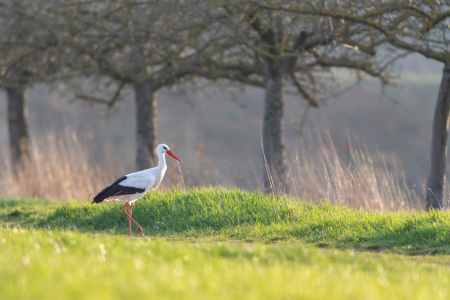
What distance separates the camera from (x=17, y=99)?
14.7m

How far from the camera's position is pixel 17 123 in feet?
47.7

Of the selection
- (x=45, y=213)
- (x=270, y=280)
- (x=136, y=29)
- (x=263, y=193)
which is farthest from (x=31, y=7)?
(x=270, y=280)

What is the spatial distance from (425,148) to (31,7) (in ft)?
121

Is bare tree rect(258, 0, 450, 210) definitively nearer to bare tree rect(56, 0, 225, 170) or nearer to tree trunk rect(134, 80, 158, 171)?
bare tree rect(56, 0, 225, 170)

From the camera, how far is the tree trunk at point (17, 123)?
1417cm

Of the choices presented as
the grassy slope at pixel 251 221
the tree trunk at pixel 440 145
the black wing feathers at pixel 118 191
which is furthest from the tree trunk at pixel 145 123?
the tree trunk at pixel 440 145

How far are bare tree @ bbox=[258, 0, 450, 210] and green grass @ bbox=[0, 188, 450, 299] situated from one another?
7.27 ft

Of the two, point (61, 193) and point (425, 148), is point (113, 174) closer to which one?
point (61, 193)

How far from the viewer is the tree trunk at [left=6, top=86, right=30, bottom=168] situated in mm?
14173

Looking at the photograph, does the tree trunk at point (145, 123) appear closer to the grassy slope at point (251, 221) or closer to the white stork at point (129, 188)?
the grassy slope at point (251, 221)

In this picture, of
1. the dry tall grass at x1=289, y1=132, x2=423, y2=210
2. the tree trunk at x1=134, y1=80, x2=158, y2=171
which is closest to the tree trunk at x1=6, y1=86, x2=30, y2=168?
the tree trunk at x1=134, y1=80, x2=158, y2=171

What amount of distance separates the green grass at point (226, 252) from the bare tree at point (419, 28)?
2214 mm

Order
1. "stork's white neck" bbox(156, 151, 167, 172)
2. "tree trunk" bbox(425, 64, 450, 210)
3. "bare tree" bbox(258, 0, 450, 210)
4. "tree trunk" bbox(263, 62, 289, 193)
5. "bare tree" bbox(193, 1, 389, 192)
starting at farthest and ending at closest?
"tree trunk" bbox(263, 62, 289, 193)
"bare tree" bbox(193, 1, 389, 192)
"tree trunk" bbox(425, 64, 450, 210)
"bare tree" bbox(258, 0, 450, 210)
"stork's white neck" bbox(156, 151, 167, 172)

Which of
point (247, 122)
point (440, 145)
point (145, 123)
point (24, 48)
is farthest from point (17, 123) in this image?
point (247, 122)
